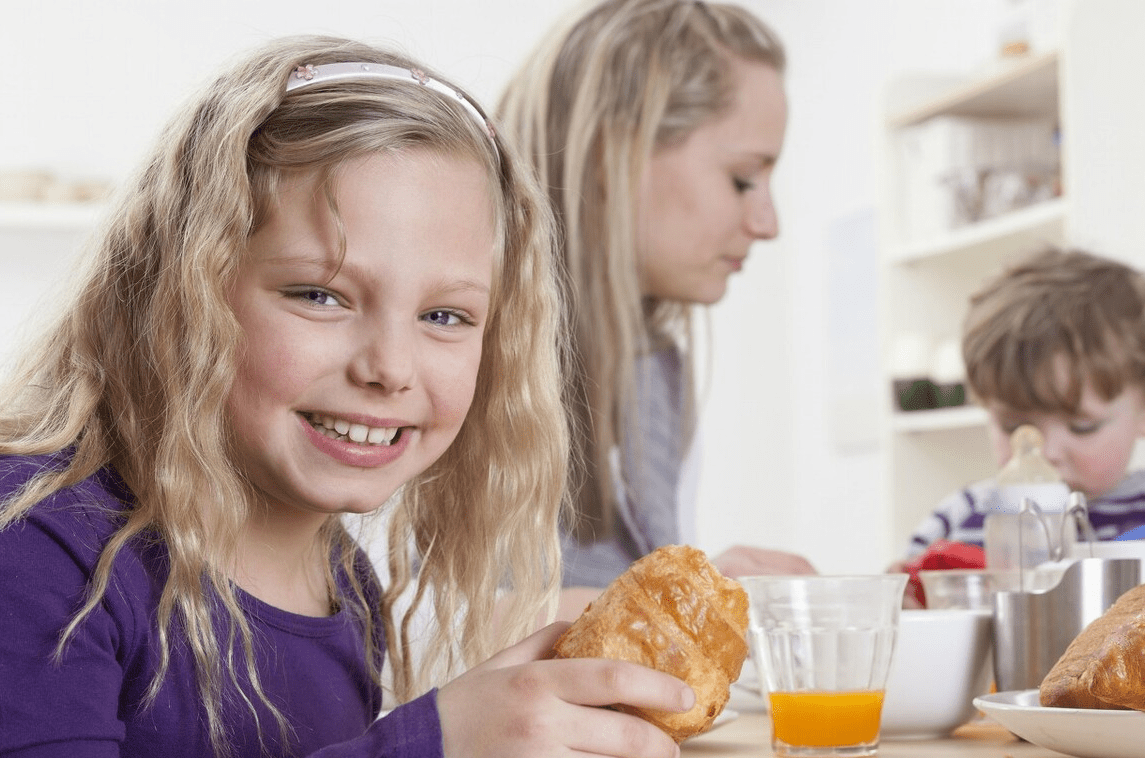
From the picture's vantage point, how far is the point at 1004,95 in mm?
2967

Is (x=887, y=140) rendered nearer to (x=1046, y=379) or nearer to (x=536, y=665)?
(x=1046, y=379)

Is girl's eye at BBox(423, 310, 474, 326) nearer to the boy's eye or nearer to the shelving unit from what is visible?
the boy's eye

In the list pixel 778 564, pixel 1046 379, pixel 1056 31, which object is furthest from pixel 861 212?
pixel 778 564

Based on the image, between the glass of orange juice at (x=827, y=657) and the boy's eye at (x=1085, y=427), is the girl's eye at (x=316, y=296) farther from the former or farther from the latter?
the boy's eye at (x=1085, y=427)

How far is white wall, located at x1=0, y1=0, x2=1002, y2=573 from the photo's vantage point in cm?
382

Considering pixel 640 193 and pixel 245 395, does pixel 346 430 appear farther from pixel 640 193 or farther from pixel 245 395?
pixel 640 193

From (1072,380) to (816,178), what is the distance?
258 centimetres

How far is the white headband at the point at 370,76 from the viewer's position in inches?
38.0

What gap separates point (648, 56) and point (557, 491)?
0.85 m

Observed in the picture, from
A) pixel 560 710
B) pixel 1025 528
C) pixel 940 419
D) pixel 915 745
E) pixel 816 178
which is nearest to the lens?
pixel 560 710

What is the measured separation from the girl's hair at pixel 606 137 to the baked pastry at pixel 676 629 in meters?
0.93

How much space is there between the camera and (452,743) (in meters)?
0.70

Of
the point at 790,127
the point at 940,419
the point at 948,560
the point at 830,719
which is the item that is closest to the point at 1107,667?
the point at 830,719

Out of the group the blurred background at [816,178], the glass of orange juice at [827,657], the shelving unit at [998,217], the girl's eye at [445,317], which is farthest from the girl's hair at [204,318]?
the blurred background at [816,178]
